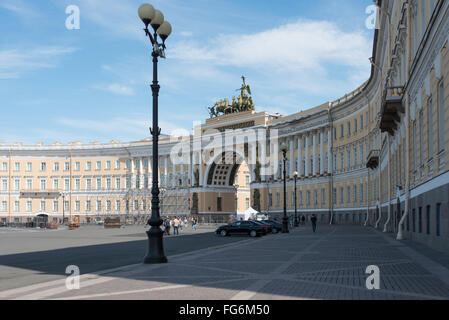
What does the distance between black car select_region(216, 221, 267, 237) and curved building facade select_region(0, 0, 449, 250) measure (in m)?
9.33

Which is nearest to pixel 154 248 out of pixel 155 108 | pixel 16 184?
pixel 155 108

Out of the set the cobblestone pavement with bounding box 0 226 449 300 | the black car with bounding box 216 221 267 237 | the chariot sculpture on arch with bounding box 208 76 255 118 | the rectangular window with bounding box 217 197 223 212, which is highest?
the chariot sculpture on arch with bounding box 208 76 255 118

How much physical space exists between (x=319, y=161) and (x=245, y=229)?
4048 centimetres

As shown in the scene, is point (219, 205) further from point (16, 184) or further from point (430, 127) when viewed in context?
point (430, 127)

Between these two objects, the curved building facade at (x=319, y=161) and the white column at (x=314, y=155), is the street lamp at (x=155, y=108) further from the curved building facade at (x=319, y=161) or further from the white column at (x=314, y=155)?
the white column at (x=314, y=155)

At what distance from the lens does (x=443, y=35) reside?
19.4 meters

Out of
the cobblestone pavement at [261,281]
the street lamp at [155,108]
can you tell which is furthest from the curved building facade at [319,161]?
the street lamp at [155,108]

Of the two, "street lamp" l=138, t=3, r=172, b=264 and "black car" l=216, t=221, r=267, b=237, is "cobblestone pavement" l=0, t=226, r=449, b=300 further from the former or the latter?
"black car" l=216, t=221, r=267, b=237

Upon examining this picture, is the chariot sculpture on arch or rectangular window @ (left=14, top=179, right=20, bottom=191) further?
rectangular window @ (left=14, top=179, right=20, bottom=191)

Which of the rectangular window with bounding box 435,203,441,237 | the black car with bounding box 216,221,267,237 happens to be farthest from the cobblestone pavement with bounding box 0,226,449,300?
the black car with bounding box 216,221,267,237

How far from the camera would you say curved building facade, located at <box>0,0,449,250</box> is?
23.3 m

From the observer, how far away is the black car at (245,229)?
139 feet

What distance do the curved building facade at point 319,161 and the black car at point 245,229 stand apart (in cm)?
933
